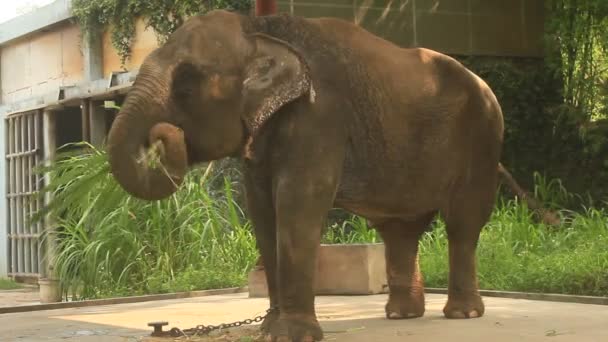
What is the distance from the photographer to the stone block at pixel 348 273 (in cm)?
955

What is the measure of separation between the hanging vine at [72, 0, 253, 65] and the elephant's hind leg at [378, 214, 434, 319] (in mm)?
6939

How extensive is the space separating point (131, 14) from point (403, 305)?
325 inches

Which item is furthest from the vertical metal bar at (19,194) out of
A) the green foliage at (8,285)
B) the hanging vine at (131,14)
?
the hanging vine at (131,14)

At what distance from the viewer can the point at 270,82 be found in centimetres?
589

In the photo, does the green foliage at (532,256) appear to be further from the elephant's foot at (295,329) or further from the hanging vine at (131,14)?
the hanging vine at (131,14)

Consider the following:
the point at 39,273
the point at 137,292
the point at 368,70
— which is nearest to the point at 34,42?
the point at 39,273

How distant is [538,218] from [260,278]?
173 inches

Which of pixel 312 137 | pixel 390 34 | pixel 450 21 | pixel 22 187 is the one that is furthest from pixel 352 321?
pixel 22 187

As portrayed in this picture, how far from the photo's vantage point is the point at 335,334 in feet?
20.7

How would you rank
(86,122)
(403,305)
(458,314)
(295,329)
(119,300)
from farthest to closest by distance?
(86,122) < (119,300) < (403,305) < (458,314) < (295,329)

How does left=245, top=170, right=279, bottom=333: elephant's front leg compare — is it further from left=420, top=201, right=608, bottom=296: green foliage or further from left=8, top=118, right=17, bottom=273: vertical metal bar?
left=8, top=118, right=17, bottom=273: vertical metal bar

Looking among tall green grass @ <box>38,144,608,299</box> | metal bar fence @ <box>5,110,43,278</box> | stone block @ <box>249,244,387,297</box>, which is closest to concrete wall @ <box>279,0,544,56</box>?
tall green grass @ <box>38,144,608,299</box>

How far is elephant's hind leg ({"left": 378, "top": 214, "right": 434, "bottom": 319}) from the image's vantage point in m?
7.09

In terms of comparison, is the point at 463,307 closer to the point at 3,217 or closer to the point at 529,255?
the point at 529,255
